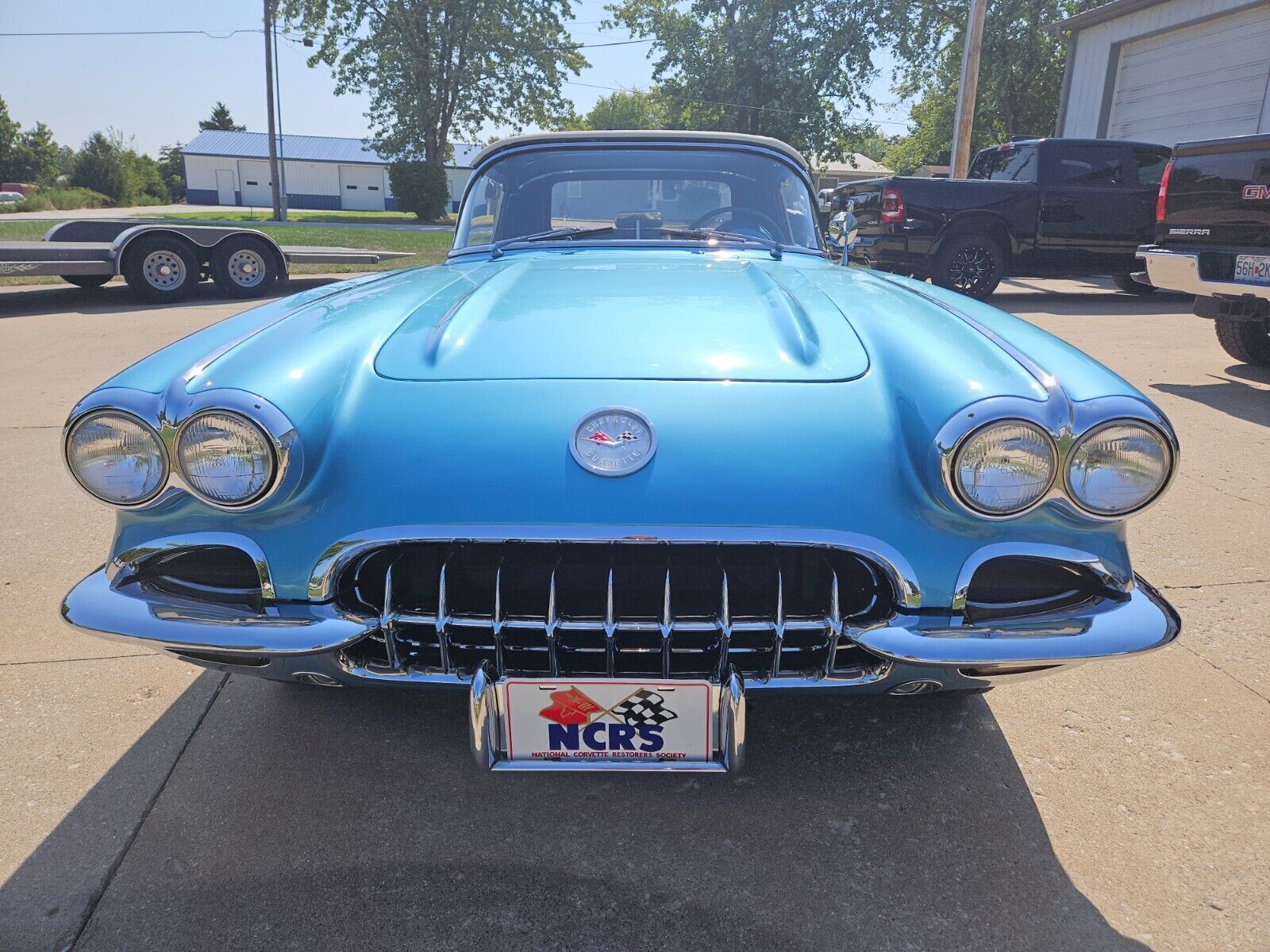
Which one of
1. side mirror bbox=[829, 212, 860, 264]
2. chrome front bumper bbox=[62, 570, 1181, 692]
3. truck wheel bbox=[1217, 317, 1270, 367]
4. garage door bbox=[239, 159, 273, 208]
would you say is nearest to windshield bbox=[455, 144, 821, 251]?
side mirror bbox=[829, 212, 860, 264]

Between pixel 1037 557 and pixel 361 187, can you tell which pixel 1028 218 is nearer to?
pixel 1037 557

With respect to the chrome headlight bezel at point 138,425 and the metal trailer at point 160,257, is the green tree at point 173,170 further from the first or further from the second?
the chrome headlight bezel at point 138,425

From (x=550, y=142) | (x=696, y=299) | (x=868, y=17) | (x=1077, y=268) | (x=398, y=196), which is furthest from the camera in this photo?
(x=398, y=196)

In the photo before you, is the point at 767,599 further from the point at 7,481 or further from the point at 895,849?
the point at 7,481

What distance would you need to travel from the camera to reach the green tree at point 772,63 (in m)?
22.5

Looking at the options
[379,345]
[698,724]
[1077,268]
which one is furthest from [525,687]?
[1077,268]

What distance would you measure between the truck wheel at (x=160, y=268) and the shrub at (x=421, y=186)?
19957 mm

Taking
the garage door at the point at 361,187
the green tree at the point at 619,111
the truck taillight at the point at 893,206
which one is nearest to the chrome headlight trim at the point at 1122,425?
the truck taillight at the point at 893,206

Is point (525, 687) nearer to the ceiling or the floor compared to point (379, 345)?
nearer to the floor

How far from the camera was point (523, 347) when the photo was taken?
1.90 meters

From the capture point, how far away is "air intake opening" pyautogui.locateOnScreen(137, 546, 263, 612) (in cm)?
171

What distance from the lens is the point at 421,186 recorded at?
28.8 metres

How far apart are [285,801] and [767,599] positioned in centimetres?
112

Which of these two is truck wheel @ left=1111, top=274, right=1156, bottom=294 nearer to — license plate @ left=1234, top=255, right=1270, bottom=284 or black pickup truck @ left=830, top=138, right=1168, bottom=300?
black pickup truck @ left=830, top=138, right=1168, bottom=300
